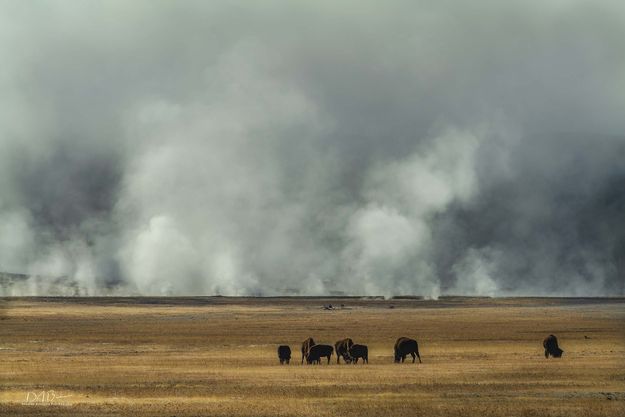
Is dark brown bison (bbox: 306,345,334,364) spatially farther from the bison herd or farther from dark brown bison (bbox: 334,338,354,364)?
dark brown bison (bbox: 334,338,354,364)

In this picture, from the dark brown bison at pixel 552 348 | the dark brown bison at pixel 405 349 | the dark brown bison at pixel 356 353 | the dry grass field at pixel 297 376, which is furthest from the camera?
the dark brown bison at pixel 552 348

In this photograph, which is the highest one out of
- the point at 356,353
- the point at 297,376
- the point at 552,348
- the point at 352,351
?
the point at 552,348

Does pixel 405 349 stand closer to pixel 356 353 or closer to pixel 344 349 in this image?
pixel 356 353

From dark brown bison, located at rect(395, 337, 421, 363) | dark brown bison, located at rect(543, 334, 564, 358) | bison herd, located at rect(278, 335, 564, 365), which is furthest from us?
dark brown bison, located at rect(543, 334, 564, 358)

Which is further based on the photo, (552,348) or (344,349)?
(552,348)

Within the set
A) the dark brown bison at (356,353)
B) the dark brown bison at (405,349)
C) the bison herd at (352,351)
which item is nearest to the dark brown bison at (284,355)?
the bison herd at (352,351)

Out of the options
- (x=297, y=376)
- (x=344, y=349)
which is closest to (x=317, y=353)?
(x=344, y=349)

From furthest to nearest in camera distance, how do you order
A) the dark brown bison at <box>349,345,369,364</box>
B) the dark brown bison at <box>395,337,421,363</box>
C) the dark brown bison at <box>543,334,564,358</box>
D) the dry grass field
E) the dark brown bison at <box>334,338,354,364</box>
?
the dark brown bison at <box>543,334,564,358</box>
the dark brown bison at <box>334,338,354,364</box>
the dark brown bison at <box>349,345,369,364</box>
the dark brown bison at <box>395,337,421,363</box>
the dry grass field

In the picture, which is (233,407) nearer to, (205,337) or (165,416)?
(165,416)
